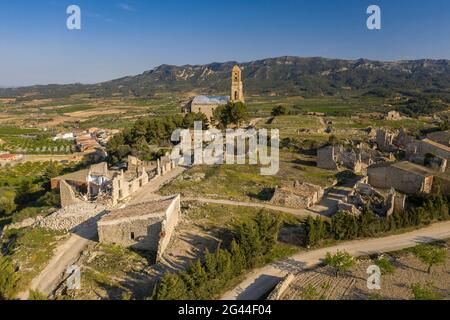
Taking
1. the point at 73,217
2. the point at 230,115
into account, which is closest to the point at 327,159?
the point at 230,115

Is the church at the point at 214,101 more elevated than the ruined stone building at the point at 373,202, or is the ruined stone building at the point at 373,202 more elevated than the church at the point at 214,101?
the church at the point at 214,101

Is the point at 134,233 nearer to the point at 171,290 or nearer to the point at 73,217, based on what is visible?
the point at 73,217

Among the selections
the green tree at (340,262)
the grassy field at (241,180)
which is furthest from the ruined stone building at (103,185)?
the green tree at (340,262)

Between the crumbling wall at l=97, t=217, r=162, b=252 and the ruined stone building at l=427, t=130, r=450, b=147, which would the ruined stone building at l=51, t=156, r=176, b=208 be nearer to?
the crumbling wall at l=97, t=217, r=162, b=252

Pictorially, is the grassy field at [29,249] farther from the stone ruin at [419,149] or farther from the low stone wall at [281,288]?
the stone ruin at [419,149]

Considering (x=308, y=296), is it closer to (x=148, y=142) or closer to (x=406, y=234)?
(x=406, y=234)
